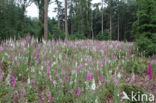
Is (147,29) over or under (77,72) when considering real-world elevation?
over

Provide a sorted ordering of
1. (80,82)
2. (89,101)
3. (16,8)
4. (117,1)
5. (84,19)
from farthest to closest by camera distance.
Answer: (117,1) < (84,19) < (16,8) < (80,82) < (89,101)

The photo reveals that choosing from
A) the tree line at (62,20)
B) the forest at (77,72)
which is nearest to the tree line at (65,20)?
the tree line at (62,20)

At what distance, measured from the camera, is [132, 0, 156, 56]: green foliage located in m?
6.63

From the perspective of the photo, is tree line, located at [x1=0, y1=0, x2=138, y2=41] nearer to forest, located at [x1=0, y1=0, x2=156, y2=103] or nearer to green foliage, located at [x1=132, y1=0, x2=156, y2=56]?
green foliage, located at [x1=132, y1=0, x2=156, y2=56]

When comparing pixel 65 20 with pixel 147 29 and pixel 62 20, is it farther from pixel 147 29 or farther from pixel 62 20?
pixel 62 20

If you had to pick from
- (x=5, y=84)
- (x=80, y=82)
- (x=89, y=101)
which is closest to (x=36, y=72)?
(x=5, y=84)

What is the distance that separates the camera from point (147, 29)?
7508 mm

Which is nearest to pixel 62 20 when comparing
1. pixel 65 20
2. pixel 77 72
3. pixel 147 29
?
pixel 65 20

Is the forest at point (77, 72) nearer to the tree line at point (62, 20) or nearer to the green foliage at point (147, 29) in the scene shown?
the green foliage at point (147, 29)

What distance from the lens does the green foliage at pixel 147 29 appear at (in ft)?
21.7

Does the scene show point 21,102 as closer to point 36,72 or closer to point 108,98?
point 36,72

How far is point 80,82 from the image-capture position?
3.28m

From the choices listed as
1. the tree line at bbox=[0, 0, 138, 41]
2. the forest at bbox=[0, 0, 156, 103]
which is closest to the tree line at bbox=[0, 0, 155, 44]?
the tree line at bbox=[0, 0, 138, 41]

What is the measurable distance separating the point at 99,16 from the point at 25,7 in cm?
2737
